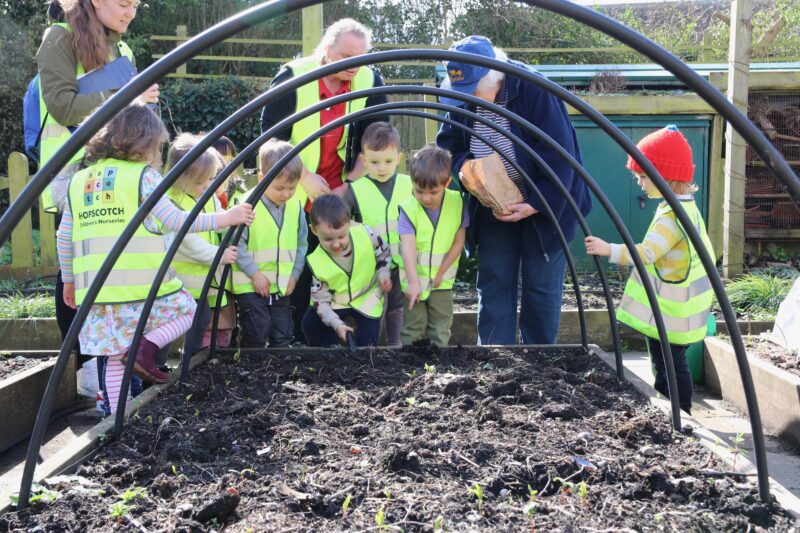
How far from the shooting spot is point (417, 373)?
11.2 ft

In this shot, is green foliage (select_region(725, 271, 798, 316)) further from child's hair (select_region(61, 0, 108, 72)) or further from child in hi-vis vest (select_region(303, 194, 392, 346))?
child's hair (select_region(61, 0, 108, 72))

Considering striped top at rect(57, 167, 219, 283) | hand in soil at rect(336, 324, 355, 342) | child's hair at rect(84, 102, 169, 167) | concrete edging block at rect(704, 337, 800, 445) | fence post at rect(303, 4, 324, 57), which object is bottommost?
concrete edging block at rect(704, 337, 800, 445)

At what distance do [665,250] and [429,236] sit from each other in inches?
49.6

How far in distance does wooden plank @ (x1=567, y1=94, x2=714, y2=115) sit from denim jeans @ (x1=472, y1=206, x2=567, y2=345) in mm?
4362

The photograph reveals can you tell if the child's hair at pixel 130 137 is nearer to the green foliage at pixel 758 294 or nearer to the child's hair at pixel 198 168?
the child's hair at pixel 198 168

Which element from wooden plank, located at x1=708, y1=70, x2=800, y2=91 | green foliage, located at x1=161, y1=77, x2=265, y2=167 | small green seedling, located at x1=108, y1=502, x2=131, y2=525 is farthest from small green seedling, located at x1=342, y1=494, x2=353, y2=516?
green foliage, located at x1=161, y1=77, x2=265, y2=167

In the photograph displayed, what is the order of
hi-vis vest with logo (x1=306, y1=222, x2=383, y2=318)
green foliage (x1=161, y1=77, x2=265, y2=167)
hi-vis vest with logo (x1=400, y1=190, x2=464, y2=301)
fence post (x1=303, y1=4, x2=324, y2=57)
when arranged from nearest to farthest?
hi-vis vest with logo (x1=306, y1=222, x2=383, y2=318), hi-vis vest with logo (x1=400, y1=190, x2=464, y2=301), fence post (x1=303, y1=4, x2=324, y2=57), green foliage (x1=161, y1=77, x2=265, y2=167)

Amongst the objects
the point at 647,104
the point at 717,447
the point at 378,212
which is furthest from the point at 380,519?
the point at 647,104

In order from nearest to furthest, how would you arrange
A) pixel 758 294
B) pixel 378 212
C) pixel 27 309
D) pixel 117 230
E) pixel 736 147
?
pixel 117 230 → pixel 378 212 → pixel 27 309 → pixel 758 294 → pixel 736 147

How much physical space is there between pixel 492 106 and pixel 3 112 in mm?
9931

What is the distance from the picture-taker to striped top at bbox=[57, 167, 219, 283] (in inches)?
125

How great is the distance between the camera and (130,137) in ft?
10.7

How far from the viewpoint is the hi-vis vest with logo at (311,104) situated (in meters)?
3.99

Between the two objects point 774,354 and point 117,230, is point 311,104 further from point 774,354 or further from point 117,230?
point 774,354
